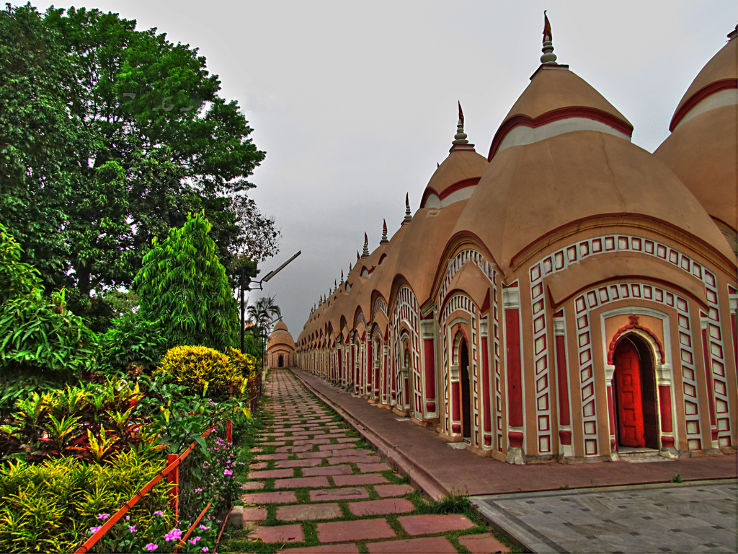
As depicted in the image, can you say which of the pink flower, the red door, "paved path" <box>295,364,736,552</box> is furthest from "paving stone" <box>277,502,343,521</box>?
the red door

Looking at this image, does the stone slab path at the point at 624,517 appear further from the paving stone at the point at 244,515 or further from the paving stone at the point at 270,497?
the paving stone at the point at 244,515

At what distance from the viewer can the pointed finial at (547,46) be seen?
9.63 meters

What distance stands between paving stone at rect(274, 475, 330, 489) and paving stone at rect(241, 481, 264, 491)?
7.9 inches

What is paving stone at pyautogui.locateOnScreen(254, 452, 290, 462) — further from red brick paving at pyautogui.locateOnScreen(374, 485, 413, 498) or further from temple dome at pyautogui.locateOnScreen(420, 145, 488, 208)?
temple dome at pyautogui.locateOnScreen(420, 145, 488, 208)

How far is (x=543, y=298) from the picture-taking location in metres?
7.52

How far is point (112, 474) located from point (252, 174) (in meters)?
16.3

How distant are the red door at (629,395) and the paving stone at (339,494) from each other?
4.63 meters

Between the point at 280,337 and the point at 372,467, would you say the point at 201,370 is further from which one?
the point at 280,337

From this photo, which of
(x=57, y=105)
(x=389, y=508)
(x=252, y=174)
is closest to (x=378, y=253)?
(x=252, y=174)

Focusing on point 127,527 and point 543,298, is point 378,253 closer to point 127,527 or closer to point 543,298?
point 543,298

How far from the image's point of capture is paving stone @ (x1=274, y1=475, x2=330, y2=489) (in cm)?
644

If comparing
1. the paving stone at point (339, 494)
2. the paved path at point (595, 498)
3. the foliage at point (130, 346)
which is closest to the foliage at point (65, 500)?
the paving stone at point (339, 494)

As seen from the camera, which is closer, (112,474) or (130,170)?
(112,474)

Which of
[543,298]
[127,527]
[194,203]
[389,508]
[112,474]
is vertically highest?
[194,203]
